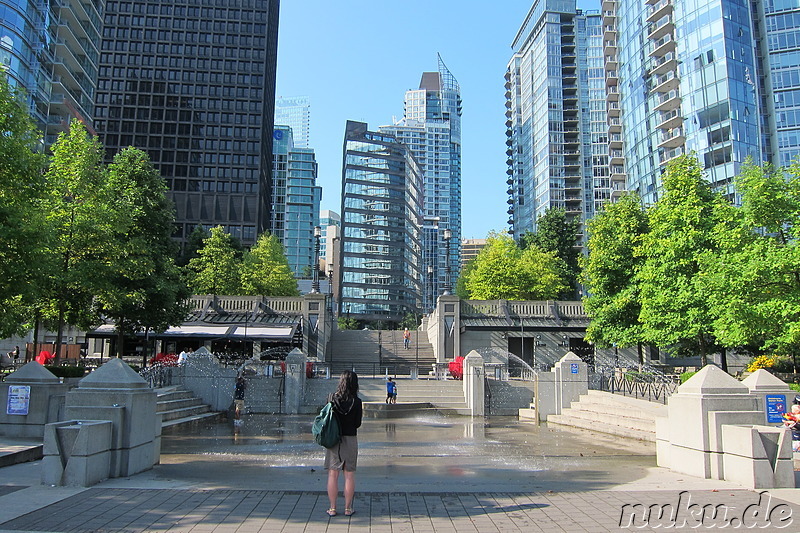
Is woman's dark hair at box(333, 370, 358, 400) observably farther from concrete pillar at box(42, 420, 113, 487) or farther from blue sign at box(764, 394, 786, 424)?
blue sign at box(764, 394, 786, 424)

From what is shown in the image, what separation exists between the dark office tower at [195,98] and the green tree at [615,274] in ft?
249

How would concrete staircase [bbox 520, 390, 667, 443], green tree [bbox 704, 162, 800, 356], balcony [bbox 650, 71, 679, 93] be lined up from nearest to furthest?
concrete staircase [bbox 520, 390, 667, 443]
green tree [bbox 704, 162, 800, 356]
balcony [bbox 650, 71, 679, 93]

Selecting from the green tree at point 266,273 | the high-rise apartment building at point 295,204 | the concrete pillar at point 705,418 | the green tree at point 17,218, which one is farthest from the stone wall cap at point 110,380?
the high-rise apartment building at point 295,204

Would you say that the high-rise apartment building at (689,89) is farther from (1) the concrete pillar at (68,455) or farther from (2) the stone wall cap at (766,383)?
(1) the concrete pillar at (68,455)

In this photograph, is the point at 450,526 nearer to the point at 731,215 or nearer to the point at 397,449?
the point at 397,449

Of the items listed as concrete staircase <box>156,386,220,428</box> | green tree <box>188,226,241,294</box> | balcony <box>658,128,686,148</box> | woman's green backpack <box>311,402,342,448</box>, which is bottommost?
concrete staircase <box>156,386,220,428</box>

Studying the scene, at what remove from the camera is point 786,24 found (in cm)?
6244

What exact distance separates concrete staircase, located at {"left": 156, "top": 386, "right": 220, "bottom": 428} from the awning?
12007mm

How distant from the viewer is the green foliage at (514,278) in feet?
175

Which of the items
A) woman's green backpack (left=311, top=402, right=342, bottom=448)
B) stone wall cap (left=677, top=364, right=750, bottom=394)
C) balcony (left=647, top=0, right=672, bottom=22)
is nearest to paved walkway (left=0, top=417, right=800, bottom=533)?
woman's green backpack (left=311, top=402, right=342, bottom=448)

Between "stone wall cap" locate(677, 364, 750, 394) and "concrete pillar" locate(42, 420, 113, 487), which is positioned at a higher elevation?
"stone wall cap" locate(677, 364, 750, 394)

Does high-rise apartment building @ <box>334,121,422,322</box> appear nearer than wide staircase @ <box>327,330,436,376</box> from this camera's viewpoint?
No

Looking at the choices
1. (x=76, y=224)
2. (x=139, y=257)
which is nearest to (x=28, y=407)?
(x=76, y=224)

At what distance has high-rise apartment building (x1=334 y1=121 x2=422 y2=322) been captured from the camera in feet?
366
